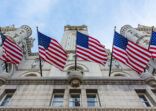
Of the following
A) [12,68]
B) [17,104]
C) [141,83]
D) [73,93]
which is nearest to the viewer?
[17,104]

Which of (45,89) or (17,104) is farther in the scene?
(45,89)

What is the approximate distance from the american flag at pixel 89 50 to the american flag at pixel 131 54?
1211mm

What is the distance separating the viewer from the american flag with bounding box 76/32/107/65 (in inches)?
815

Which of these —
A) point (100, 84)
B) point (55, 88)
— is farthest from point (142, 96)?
point (55, 88)

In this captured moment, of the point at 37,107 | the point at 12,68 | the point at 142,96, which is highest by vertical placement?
the point at 12,68

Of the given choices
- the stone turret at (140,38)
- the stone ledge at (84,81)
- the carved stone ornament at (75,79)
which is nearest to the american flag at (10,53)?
the stone ledge at (84,81)

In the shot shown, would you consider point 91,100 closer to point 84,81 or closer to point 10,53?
point 84,81

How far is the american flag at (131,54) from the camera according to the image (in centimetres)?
2019

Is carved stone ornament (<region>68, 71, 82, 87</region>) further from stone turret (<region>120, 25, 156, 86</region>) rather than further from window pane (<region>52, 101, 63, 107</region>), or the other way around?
stone turret (<region>120, 25, 156, 86</region>)

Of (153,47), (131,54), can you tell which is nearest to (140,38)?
(153,47)

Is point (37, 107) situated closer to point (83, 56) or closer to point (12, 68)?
point (83, 56)

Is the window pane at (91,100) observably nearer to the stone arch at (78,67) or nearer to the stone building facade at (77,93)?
the stone building facade at (77,93)

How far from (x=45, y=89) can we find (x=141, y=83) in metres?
8.53

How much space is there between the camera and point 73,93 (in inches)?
787
